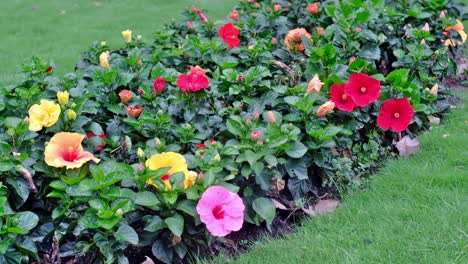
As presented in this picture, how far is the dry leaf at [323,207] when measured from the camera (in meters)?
2.76

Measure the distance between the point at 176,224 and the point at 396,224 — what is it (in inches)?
36.4

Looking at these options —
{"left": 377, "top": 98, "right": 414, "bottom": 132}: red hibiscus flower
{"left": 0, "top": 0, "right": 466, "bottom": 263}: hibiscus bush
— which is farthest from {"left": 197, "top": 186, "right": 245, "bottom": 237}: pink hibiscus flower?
{"left": 377, "top": 98, "right": 414, "bottom": 132}: red hibiscus flower

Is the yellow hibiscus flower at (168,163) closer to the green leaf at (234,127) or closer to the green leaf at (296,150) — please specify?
the green leaf at (234,127)

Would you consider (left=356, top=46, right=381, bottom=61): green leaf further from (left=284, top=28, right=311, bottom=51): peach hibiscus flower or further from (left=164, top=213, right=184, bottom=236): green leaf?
(left=164, top=213, right=184, bottom=236): green leaf

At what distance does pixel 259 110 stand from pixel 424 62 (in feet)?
4.51

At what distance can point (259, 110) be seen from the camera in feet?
9.95

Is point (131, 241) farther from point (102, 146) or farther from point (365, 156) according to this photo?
point (365, 156)

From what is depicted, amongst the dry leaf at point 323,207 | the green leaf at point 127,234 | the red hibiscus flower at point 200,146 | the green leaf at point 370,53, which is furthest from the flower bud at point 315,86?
the green leaf at point 127,234

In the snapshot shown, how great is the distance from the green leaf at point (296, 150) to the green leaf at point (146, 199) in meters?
0.65

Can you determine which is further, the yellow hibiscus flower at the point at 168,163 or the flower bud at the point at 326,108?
the flower bud at the point at 326,108

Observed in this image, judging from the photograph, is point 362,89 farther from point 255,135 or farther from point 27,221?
point 27,221

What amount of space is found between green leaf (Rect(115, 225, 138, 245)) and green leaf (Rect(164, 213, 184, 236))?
128 mm

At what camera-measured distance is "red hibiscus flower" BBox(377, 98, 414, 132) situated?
3.20 metres

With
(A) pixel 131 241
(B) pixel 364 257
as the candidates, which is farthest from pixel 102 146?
(B) pixel 364 257
